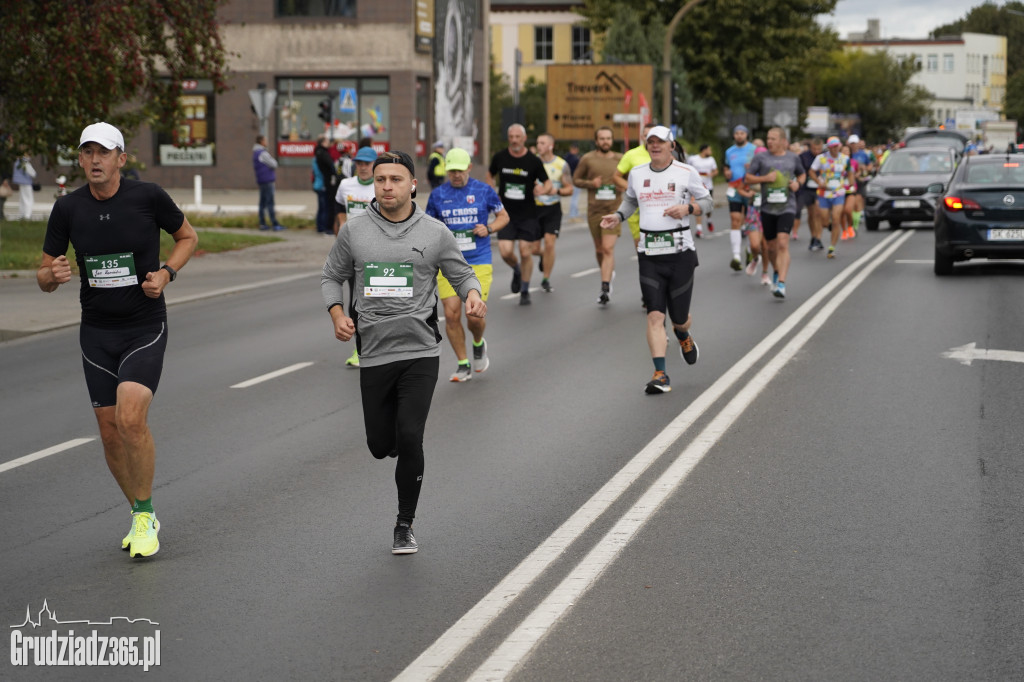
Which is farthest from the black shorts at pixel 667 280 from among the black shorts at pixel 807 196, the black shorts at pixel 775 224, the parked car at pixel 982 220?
the black shorts at pixel 807 196

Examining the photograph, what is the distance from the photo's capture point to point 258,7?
46938mm

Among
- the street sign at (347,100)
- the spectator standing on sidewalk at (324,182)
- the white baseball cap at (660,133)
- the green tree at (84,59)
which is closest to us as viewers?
the white baseball cap at (660,133)

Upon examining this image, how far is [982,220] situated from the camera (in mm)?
19969

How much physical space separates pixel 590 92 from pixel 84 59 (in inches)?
1376

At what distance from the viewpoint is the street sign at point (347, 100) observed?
45.9 meters

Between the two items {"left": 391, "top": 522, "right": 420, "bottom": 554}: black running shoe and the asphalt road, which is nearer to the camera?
the asphalt road

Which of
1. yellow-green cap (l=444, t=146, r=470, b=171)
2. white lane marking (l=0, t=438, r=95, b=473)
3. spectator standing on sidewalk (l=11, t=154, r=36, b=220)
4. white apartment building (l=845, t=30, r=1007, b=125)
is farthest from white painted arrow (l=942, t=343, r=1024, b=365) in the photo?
white apartment building (l=845, t=30, r=1007, b=125)

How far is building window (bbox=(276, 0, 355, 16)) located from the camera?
46.7m

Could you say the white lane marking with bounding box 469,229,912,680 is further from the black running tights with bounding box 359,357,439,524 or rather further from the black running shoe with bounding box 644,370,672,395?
the black running tights with bounding box 359,357,439,524

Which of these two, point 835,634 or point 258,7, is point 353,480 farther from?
point 258,7

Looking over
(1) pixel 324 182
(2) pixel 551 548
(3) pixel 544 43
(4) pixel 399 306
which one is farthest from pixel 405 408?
(3) pixel 544 43

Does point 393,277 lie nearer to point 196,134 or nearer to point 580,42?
point 196,134

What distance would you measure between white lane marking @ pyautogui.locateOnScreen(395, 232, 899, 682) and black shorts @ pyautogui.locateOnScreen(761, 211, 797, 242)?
17.1 ft

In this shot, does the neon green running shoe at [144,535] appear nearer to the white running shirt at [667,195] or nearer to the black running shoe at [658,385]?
the black running shoe at [658,385]
